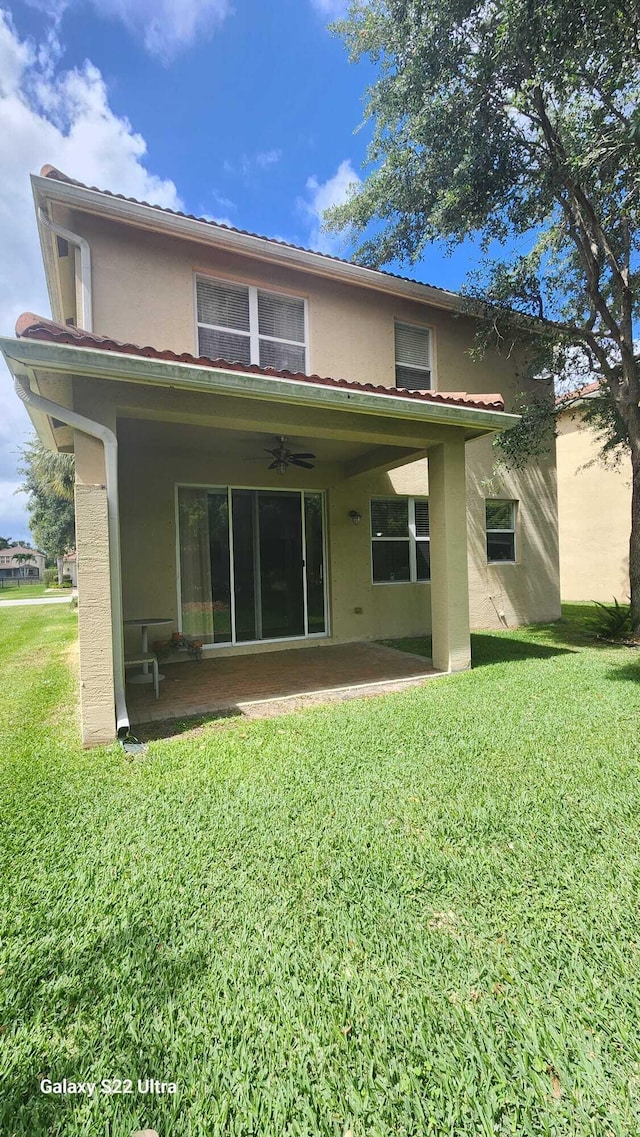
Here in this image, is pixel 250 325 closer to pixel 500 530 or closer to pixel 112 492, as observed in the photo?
pixel 112 492

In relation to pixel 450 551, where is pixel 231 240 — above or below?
above

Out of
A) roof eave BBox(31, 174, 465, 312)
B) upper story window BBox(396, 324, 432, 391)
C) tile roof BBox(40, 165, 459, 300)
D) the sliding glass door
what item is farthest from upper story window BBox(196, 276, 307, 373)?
the sliding glass door

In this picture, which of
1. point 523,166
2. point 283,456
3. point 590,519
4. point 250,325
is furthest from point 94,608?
point 590,519

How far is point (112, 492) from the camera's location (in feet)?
16.3

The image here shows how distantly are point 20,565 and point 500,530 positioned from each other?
9274 centimetres

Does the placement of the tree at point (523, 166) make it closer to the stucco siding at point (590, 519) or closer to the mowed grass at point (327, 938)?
the stucco siding at point (590, 519)

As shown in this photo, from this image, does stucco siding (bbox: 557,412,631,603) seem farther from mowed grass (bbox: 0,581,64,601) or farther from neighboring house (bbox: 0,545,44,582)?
neighboring house (bbox: 0,545,44,582)

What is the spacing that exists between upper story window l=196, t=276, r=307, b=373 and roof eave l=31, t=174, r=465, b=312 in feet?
2.00

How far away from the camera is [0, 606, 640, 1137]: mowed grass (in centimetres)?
165

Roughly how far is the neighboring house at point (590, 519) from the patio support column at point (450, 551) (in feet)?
35.4

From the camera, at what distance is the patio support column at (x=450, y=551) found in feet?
23.9

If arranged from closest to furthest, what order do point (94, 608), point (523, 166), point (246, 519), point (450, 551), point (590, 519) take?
point (94, 608) < point (450, 551) < point (523, 166) < point (246, 519) < point (590, 519)

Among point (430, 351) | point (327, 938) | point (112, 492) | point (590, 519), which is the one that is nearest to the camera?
point (327, 938)

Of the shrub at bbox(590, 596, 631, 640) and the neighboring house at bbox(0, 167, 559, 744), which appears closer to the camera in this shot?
the neighboring house at bbox(0, 167, 559, 744)
